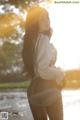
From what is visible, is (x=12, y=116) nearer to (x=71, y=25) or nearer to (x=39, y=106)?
(x=39, y=106)

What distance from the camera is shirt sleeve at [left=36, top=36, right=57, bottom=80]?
4.18m

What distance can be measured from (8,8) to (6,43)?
287mm

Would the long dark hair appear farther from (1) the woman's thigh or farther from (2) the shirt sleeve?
(1) the woman's thigh

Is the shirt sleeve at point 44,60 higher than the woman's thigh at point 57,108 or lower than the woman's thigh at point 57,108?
higher

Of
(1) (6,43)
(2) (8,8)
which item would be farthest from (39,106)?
(2) (8,8)

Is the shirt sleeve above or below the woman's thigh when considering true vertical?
above

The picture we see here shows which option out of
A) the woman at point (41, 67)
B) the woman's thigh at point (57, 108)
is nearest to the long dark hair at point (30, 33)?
the woman at point (41, 67)

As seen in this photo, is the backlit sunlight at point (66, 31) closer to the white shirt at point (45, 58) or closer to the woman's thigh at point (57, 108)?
the white shirt at point (45, 58)

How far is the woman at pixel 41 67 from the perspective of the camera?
4.19 metres

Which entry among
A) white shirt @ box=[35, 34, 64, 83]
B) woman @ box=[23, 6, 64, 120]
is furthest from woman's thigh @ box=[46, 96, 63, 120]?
white shirt @ box=[35, 34, 64, 83]

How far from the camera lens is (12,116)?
423 centimetres

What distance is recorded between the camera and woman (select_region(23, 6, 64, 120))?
4191 mm

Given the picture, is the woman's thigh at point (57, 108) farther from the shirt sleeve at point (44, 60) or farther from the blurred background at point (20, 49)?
the shirt sleeve at point (44, 60)

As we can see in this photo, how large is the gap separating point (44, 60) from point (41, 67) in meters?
0.06
